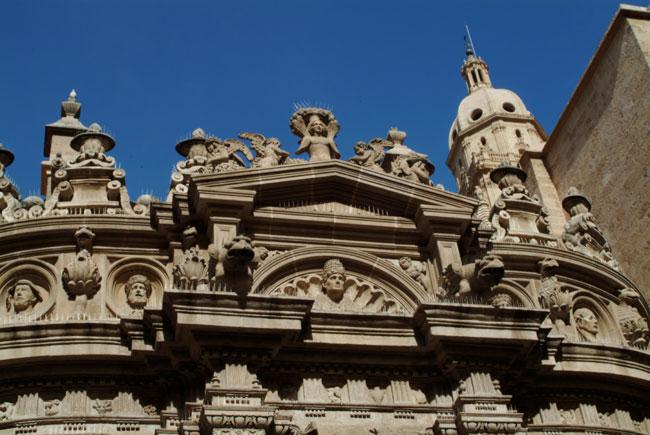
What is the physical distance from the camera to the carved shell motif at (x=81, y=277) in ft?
41.6

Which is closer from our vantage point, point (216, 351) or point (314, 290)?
point (216, 351)

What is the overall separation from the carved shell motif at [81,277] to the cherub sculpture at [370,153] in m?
5.21

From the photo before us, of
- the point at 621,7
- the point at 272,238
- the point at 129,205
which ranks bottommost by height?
the point at 272,238

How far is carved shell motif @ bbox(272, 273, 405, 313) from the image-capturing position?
44.0 ft

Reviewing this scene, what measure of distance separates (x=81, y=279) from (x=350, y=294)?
427cm

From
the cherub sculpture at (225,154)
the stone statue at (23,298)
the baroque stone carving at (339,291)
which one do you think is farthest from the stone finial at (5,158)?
the baroque stone carving at (339,291)

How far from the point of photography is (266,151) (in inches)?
586

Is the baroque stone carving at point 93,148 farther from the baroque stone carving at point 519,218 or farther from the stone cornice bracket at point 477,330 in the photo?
the baroque stone carving at point 519,218

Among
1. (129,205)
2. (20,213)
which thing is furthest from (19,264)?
(129,205)

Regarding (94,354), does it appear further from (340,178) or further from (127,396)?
(340,178)

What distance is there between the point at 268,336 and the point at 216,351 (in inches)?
29.9

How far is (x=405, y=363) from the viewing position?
42.0ft

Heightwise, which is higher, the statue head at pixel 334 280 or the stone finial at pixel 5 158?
the stone finial at pixel 5 158

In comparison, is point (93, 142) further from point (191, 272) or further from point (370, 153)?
point (370, 153)
